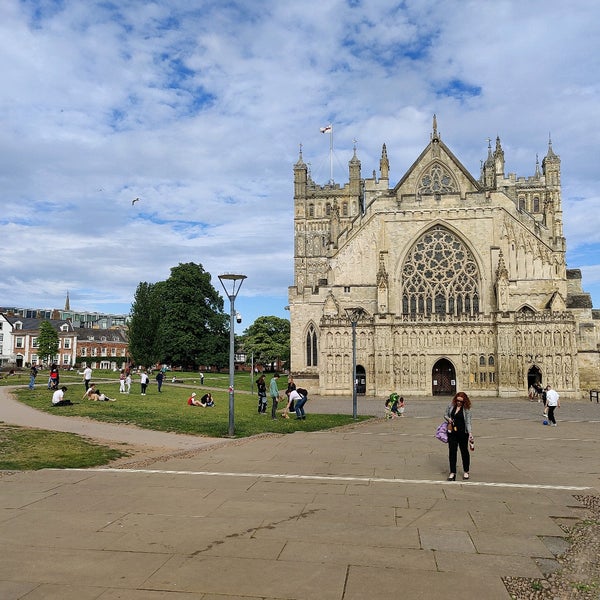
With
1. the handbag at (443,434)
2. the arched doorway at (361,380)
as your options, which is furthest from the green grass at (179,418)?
the arched doorway at (361,380)

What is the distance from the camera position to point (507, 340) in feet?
143

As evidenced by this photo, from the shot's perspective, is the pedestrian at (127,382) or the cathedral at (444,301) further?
the cathedral at (444,301)

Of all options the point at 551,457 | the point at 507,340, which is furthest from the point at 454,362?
the point at 551,457

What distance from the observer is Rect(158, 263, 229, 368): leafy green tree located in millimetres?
69750

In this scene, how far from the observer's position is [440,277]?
1887 inches

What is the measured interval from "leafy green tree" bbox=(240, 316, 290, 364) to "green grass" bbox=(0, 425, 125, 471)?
72.5 metres

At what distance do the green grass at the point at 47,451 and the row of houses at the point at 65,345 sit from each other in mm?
71690

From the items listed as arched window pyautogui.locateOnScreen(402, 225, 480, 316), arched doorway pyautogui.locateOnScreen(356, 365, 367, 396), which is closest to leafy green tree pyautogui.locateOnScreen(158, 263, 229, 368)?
arched doorway pyautogui.locateOnScreen(356, 365, 367, 396)

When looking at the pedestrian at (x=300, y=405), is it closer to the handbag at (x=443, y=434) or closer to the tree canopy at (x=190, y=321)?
the handbag at (x=443, y=434)

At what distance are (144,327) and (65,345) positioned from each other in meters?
38.7

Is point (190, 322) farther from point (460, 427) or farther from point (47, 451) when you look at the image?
point (460, 427)

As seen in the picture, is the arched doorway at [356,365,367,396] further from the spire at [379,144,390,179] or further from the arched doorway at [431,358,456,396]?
the spire at [379,144,390,179]

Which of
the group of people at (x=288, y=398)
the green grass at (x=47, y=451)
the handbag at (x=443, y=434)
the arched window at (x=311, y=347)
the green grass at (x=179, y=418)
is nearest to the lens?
the handbag at (x=443, y=434)

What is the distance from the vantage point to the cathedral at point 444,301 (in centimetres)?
4369
